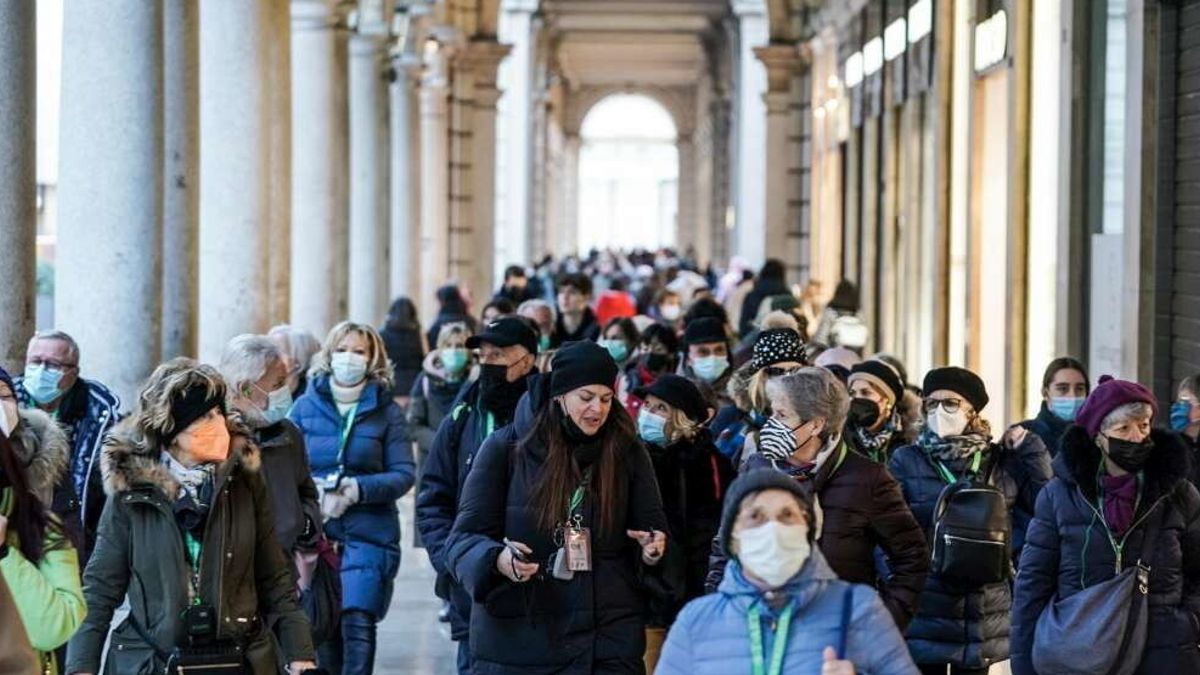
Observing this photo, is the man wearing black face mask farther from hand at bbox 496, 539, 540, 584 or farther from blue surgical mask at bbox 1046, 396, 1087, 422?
blue surgical mask at bbox 1046, 396, 1087, 422

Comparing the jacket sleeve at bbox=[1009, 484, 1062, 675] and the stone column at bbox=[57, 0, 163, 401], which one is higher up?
the stone column at bbox=[57, 0, 163, 401]

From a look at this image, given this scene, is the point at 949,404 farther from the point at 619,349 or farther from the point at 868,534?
the point at 619,349

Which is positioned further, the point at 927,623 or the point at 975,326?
the point at 975,326

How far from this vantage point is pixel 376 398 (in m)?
9.16

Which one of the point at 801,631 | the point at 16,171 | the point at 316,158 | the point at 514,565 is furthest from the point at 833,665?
the point at 316,158

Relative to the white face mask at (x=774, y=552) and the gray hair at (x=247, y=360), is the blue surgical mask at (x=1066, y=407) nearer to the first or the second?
the gray hair at (x=247, y=360)

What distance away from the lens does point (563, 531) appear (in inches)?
258

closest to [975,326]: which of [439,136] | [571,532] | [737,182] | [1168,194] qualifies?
[1168,194]

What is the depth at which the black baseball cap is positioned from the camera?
8117mm

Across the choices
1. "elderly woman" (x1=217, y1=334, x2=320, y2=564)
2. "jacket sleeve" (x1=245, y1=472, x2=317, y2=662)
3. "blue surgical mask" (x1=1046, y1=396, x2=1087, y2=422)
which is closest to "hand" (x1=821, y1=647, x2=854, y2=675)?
"jacket sleeve" (x1=245, y1=472, x2=317, y2=662)

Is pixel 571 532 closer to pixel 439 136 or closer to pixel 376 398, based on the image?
pixel 376 398

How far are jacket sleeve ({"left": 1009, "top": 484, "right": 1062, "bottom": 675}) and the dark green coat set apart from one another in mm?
2052

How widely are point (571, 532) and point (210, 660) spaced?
98cm

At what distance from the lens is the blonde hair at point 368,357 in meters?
9.20
